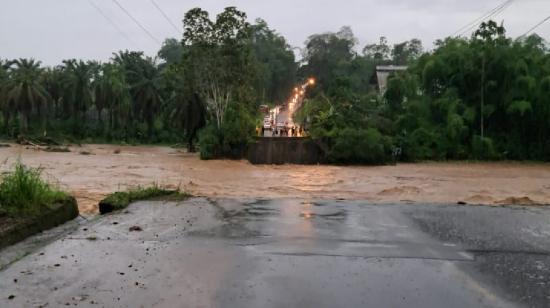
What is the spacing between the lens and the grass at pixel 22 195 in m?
8.53

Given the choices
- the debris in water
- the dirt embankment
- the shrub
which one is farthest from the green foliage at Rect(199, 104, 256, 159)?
the debris in water

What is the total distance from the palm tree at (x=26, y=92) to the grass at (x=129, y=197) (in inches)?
2092

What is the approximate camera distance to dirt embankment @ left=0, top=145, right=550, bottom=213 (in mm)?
19219

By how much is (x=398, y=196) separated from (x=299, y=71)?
70.2 meters

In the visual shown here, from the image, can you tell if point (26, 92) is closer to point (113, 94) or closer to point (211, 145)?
point (113, 94)

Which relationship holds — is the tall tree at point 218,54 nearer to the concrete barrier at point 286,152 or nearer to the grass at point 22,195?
the concrete barrier at point 286,152

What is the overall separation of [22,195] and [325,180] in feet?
58.6

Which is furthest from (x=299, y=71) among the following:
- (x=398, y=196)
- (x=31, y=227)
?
(x=31, y=227)

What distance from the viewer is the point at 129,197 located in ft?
39.8

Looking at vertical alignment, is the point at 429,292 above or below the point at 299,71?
below

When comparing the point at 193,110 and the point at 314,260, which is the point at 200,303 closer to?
the point at 314,260

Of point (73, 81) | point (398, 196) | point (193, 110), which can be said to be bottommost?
point (398, 196)

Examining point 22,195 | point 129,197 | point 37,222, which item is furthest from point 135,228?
point 129,197

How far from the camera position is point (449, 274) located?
20.8 ft
